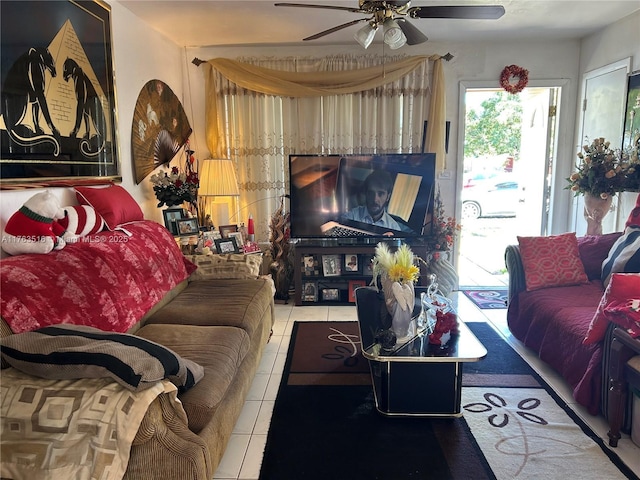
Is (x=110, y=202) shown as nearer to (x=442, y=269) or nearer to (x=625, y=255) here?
(x=442, y=269)

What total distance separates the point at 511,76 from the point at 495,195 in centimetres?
492

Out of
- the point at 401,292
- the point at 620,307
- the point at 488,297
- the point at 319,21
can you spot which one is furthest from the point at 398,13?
the point at 488,297

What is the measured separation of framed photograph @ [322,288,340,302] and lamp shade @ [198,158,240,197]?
1.30 metres

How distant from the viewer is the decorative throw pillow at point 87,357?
1.39 m

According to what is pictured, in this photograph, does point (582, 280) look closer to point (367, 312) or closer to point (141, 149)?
point (367, 312)

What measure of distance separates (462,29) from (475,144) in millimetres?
5959

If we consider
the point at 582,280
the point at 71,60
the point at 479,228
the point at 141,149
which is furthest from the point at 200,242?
the point at 479,228

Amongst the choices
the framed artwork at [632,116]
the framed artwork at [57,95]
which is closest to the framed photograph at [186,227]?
the framed artwork at [57,95]

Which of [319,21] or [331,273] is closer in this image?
[319,21]

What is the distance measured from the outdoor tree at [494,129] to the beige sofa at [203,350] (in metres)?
7.33

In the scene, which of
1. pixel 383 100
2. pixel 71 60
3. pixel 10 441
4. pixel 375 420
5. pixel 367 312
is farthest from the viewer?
pixel 383 100

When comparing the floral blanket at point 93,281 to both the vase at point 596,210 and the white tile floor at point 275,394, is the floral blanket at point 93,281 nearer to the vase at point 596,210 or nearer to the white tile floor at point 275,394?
the white tile floor at point 275,394

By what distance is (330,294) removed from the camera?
4348 millimetres

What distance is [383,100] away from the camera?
4.45 metres
